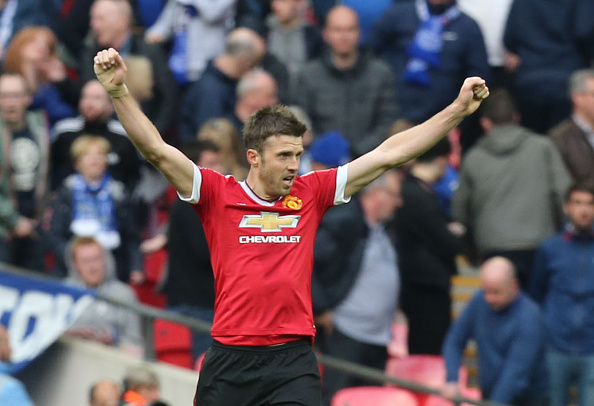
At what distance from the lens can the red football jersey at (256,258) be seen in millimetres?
5695

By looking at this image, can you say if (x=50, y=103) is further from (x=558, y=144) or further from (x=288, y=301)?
(x=288, y=301)

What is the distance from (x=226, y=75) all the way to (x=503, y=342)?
11.9 feet

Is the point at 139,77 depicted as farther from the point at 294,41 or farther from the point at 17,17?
the point at 17,17

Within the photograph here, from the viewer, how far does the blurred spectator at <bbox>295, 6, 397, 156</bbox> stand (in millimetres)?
10711

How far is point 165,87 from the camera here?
36.8 ft

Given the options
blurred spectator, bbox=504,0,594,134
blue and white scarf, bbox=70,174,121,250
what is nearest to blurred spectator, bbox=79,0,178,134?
blue and white scarf, bbox=70,174,121,250

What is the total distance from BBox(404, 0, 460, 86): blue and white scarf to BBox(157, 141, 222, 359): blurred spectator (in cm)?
239

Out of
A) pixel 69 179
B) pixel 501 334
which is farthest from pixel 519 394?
pixel 69 179

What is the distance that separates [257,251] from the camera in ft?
18.8

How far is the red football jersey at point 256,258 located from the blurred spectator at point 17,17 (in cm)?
674

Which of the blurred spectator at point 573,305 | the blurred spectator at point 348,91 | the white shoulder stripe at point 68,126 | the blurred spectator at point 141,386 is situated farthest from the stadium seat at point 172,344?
the blurred spectator at point 573,305

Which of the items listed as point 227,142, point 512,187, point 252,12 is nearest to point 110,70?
point 227,142

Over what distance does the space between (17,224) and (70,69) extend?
1935 millimetres

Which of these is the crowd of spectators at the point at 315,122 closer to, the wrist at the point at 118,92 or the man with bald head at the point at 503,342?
the man with bald head at the point at 503,342
